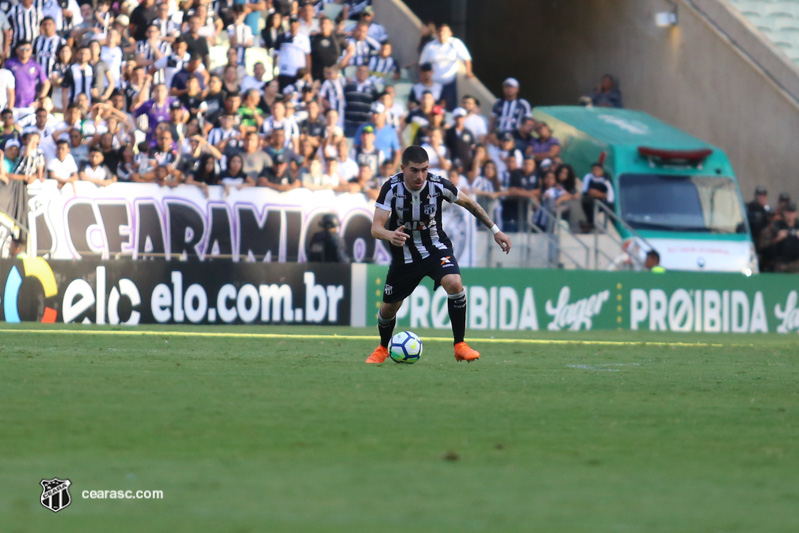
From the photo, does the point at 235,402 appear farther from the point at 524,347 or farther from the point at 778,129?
the point at 778,129

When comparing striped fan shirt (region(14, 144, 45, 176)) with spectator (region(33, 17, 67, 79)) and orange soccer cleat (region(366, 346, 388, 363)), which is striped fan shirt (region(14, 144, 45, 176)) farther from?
orange soccer cleat (region(366, 346, 388, 363))

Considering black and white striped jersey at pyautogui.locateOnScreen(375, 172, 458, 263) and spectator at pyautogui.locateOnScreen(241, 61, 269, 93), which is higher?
spectator at pyautogui.locateOnScreen(241, 61, 269, 93)

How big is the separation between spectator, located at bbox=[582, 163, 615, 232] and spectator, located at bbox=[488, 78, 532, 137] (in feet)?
5.56

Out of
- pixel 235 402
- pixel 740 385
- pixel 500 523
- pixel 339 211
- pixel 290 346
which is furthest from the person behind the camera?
pixel 339 211

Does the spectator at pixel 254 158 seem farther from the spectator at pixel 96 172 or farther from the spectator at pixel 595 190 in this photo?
the spectator at pixel 595 190

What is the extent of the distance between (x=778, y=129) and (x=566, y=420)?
22.7 metres

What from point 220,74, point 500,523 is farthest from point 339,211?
point 500,523

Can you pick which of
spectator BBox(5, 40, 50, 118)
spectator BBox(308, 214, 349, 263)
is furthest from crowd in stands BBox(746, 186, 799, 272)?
spectator BBox(5, 40, 50, 118)

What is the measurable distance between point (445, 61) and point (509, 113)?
5.17ft

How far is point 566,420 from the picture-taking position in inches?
314

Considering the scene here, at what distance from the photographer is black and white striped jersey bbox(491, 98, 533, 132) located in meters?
25.1

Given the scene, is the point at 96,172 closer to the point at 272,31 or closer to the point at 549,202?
the point at 272,31

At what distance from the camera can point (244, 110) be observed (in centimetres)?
2152

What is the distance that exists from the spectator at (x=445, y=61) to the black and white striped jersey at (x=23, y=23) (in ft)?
24.8
